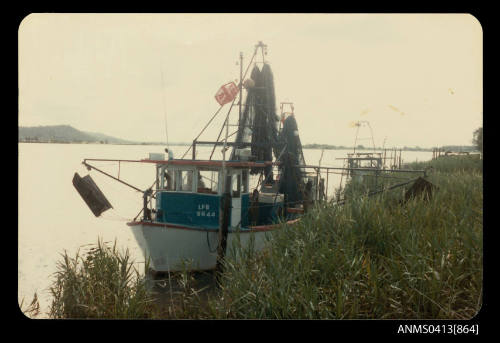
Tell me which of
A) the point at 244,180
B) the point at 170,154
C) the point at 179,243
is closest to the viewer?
the point at 179,243

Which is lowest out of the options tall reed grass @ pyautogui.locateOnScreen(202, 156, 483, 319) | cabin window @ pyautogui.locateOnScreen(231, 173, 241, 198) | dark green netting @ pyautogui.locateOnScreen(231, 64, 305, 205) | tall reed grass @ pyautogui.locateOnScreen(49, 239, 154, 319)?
tall reed grass @ pyautogui.locateOnScreen(49, 239, 154, 319)

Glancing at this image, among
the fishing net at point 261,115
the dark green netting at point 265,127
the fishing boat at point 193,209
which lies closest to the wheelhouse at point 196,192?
the fishing boat at point 193,209

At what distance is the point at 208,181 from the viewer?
12727 mm

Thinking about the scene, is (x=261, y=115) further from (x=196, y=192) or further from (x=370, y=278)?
(x=370, y=278)

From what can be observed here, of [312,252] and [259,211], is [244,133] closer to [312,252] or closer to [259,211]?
[259,211]

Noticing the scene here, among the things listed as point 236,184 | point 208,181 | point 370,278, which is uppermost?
point 208,181

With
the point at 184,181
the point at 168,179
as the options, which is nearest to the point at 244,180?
the point at 184,181

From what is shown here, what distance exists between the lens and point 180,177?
1270 centimetres

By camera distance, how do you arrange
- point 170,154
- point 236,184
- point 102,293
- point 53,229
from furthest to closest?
1. point 53,229
2. point 236,184
3. point 170,154
4. point 102,293

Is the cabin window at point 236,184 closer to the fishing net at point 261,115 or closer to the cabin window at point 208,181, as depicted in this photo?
the cabin window at point 208,181

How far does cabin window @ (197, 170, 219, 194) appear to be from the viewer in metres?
12.6

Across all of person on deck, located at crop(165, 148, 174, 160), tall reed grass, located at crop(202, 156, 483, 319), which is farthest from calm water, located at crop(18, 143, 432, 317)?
tall reed grass, located at crop(202, 156, 483, 319)

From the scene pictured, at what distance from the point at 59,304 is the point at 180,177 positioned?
5.80 meters

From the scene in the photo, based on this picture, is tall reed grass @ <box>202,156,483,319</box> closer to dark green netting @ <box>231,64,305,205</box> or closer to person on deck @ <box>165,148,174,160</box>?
person on deck @ <box>165,148,174,160</box>
